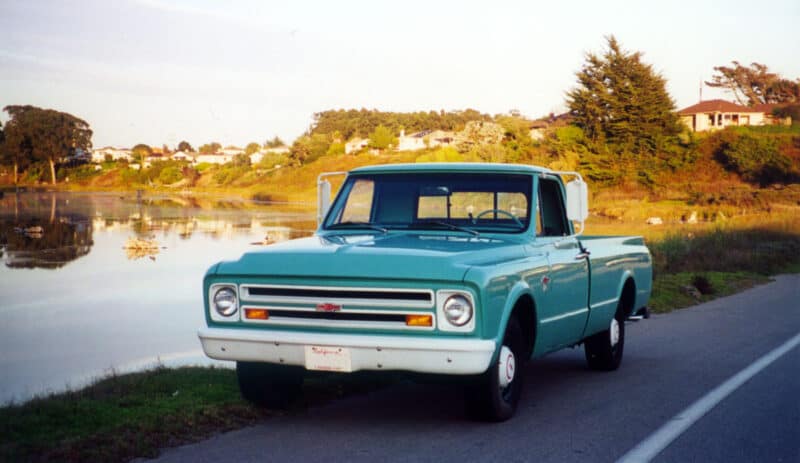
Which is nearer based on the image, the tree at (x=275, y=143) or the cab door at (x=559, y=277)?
the cab door at (x=559, y=277)

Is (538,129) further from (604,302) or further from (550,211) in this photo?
(550,211)

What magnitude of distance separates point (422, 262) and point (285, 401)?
1789 millimetres

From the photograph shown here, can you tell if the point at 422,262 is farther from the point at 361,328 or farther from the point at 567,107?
the point at 567,107

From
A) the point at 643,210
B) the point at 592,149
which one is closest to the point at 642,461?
the point at 643,210

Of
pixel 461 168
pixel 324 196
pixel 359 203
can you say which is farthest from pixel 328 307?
pixel 324 196

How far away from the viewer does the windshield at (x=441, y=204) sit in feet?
28.5

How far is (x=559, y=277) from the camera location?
8.49 metres

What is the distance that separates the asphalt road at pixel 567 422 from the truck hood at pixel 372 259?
3.63ft

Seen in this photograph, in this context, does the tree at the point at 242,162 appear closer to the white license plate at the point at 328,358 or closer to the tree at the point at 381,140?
the tree at the point at 381,140

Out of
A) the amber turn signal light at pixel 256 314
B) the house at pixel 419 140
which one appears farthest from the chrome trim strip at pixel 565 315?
the house at pixel 419 140

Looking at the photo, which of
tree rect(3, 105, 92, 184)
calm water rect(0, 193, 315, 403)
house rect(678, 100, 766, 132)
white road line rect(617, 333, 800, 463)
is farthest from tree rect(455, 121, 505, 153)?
white road line rect(617, 333, 800, 463)

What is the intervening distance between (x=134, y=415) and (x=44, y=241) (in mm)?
38905

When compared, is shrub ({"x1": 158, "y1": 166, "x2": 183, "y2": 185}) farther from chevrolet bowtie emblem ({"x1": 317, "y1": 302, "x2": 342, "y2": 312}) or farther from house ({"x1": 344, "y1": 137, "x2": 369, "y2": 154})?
chevrolet bowtie emblem ({"x1": 317, "y1": 302, "x2": 342, "y2": 312})

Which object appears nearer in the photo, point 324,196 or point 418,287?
point 418,287
